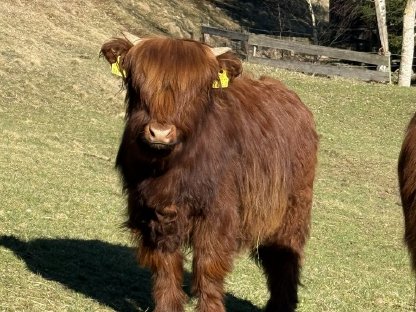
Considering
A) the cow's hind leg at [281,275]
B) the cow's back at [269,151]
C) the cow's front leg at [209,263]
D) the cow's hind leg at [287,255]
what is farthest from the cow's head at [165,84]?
the cow's hind leg at [281,275]

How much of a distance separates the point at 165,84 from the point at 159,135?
1.45 feet

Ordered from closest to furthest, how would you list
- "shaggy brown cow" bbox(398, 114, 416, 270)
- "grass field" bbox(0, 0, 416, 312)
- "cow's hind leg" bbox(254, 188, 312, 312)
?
"shaggy brown cow" bbox(398, 114, 416, 270)
"cow's hind leg" bbox(254, 188, 312, 312)
"grass field" bbox(0, 0, 416, 312)

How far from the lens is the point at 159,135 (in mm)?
6590

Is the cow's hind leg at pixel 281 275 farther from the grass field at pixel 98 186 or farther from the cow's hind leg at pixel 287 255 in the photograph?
the grass field at pixel 98 186

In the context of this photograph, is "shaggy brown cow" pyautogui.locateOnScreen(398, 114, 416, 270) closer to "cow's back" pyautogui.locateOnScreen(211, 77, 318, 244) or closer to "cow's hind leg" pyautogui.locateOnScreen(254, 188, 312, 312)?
"cow's back" pyautogui.locateOnScreen(211, 77, 318, 244)

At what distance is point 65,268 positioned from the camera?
8.88 meters

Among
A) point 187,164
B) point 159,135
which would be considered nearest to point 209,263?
point 187,164

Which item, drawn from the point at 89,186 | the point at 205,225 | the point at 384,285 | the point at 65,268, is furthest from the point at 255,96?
the point at 89,186

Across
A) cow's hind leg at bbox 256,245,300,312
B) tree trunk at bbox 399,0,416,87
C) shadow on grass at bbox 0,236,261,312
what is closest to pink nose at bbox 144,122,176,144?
shadow on grass at bbox 0,236,261,312

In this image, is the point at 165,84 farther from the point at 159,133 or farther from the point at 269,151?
the point at 269,151

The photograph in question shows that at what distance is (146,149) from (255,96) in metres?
1.83

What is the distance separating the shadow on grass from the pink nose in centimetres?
180

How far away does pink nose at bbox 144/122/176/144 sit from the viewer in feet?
21.6

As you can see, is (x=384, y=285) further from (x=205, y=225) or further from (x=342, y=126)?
(x=342, y=126)
